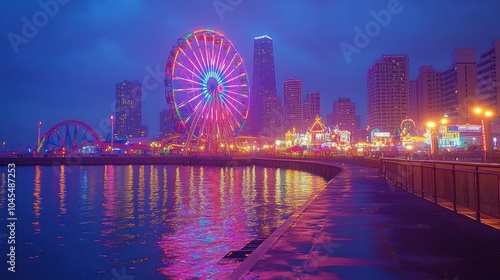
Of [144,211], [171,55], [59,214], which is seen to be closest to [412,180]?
[144,211]

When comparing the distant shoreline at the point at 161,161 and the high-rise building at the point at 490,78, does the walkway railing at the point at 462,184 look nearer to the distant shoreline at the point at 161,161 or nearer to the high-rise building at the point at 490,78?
the distant shoreline at the point at 161,161

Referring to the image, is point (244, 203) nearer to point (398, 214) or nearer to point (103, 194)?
point (103, 194)

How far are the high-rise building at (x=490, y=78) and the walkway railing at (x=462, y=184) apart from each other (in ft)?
490

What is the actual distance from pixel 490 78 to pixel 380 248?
169398 millimetres

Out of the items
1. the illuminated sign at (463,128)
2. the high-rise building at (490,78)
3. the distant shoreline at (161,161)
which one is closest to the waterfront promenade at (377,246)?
the illuminated sign at (463,128)

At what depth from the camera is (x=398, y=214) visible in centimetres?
1433

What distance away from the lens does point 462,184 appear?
44.9 feet

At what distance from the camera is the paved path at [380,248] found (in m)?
7.45

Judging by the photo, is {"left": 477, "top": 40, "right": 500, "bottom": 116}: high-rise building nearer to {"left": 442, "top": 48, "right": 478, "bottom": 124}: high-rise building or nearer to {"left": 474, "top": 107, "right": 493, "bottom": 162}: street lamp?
{"left": 442, "top": 48, "right": 478, "bottom": 124}: high-rise building

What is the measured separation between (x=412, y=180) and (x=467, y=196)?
28.2 ft

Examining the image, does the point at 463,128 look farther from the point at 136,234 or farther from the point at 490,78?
the point at 490,78

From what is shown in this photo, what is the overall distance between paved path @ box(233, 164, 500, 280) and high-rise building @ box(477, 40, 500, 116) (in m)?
156

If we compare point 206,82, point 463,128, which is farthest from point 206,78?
point 463,128

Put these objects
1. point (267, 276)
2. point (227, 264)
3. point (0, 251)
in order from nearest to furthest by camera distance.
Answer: point (267, 276) < point (227, 264) < point (0, 251)
